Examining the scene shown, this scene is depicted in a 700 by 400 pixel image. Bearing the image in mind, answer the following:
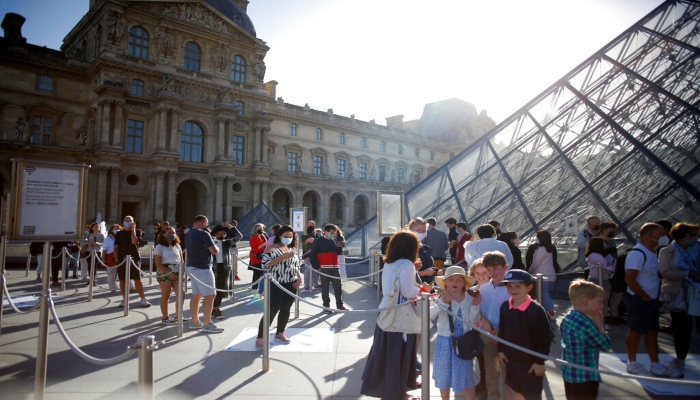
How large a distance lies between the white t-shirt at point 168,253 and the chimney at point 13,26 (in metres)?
31.4

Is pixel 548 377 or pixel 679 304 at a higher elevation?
pixel 679 304

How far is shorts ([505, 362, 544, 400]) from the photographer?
9.99 feet

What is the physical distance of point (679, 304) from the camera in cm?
448

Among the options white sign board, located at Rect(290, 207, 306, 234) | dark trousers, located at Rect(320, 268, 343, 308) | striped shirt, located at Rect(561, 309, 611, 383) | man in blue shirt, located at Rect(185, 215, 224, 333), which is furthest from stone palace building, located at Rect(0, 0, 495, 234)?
striped shirt, located at Rect(561, 309, 611, 383)

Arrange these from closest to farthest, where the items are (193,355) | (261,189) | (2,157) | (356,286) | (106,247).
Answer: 1. (193,355)
2. (106,247)
3. (356,286)
4. (2,157)
5. (261,189)

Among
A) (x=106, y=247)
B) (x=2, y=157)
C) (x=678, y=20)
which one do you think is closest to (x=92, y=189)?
(x=2, y=157)

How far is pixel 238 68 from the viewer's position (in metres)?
34.9

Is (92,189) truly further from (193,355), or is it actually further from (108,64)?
(193,355)

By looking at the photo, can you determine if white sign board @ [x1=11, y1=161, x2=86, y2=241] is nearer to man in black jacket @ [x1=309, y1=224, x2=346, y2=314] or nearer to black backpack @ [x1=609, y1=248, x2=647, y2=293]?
man in black jacket @ [x1=309, y1=224, x2=346, y2=314]

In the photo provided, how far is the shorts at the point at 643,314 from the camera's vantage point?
437 cm

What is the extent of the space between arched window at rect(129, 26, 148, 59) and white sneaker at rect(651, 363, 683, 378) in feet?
110

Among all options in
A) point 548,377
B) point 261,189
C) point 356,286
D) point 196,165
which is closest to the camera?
point 548,377

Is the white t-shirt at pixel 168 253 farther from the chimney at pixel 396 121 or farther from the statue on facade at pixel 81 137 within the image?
the chimney at pixel 396 121

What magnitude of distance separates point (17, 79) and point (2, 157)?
5.85 meters
